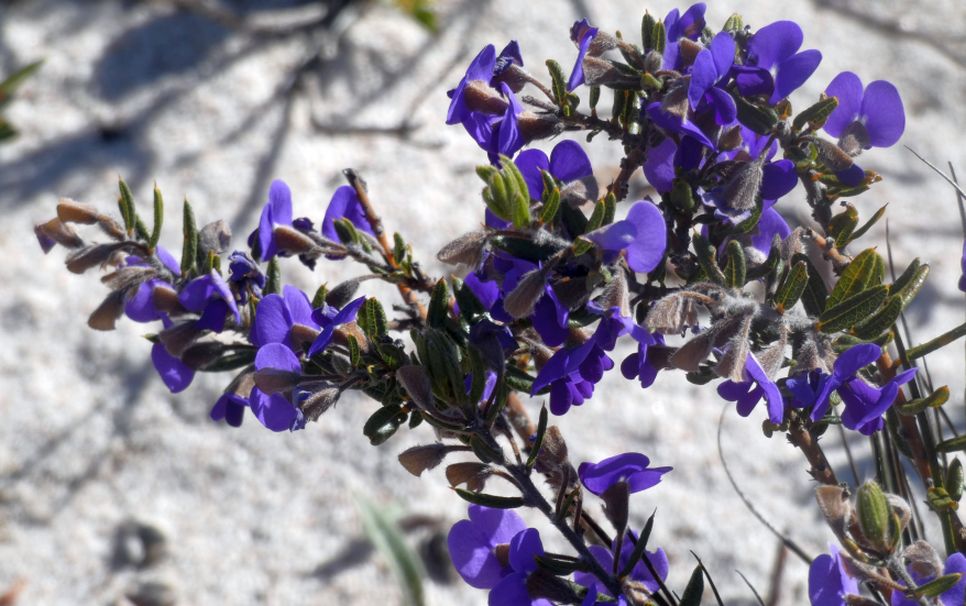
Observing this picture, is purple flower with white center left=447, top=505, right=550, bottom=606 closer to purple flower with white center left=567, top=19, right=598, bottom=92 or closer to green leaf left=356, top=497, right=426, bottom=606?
purple flower with white center left=567, top=19, right=598, bottom=92

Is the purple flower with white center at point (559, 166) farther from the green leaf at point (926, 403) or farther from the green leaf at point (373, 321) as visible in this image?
the green leaf at point (926, 403)

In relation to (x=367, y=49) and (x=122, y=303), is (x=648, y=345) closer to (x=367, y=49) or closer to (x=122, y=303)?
(x=122, y=303)

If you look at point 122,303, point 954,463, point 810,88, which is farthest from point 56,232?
point 810,88

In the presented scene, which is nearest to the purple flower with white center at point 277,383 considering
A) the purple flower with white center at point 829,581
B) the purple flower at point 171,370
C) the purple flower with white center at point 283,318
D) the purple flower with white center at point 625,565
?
the purple flower with white center at point 283,318

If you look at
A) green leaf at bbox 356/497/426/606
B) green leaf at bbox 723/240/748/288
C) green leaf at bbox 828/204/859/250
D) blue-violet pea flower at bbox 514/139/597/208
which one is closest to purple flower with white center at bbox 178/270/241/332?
blue-violet pea flower at bbox 514/139/597/208

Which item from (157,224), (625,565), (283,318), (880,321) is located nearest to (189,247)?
(157,224)

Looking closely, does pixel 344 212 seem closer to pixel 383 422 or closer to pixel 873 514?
pixel 383 422
